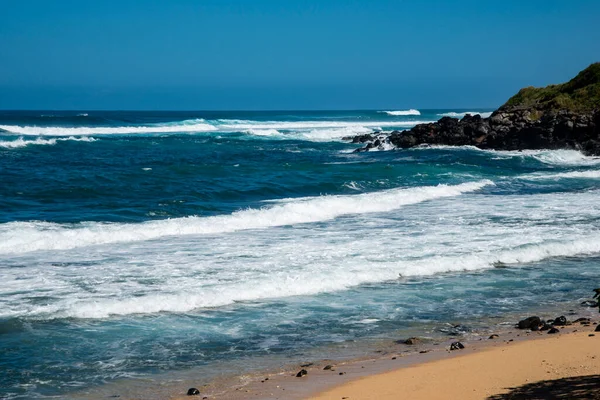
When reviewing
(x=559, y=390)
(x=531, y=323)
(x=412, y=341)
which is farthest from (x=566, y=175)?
(x=559, y=390)

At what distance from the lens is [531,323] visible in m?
8.48

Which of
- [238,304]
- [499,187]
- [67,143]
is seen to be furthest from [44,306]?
[67,143]

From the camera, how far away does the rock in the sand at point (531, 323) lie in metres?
8.44

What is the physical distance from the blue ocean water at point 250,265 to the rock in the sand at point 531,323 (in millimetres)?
570

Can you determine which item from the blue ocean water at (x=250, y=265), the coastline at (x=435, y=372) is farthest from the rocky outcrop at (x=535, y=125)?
the coastline at (x=435, y=372)

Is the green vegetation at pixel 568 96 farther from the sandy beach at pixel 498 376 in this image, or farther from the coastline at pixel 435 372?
the sandy beach at pixel 498 376

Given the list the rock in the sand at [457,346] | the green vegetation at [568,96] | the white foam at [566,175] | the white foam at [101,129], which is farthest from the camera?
the white foam at [101,129]

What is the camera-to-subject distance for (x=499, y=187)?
82.4 feet

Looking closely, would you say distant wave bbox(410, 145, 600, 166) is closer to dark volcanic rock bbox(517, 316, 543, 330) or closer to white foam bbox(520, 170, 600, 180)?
white foam bbox(520, 170, 600, 180)

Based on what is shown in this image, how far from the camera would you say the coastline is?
6.23 meters

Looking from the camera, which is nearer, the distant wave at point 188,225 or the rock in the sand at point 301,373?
the rock in the sand at point 301,373

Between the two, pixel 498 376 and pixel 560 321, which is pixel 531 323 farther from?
pixel 498 376

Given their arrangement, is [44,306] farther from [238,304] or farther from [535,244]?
[535,244]

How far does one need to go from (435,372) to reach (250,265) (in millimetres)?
5825
